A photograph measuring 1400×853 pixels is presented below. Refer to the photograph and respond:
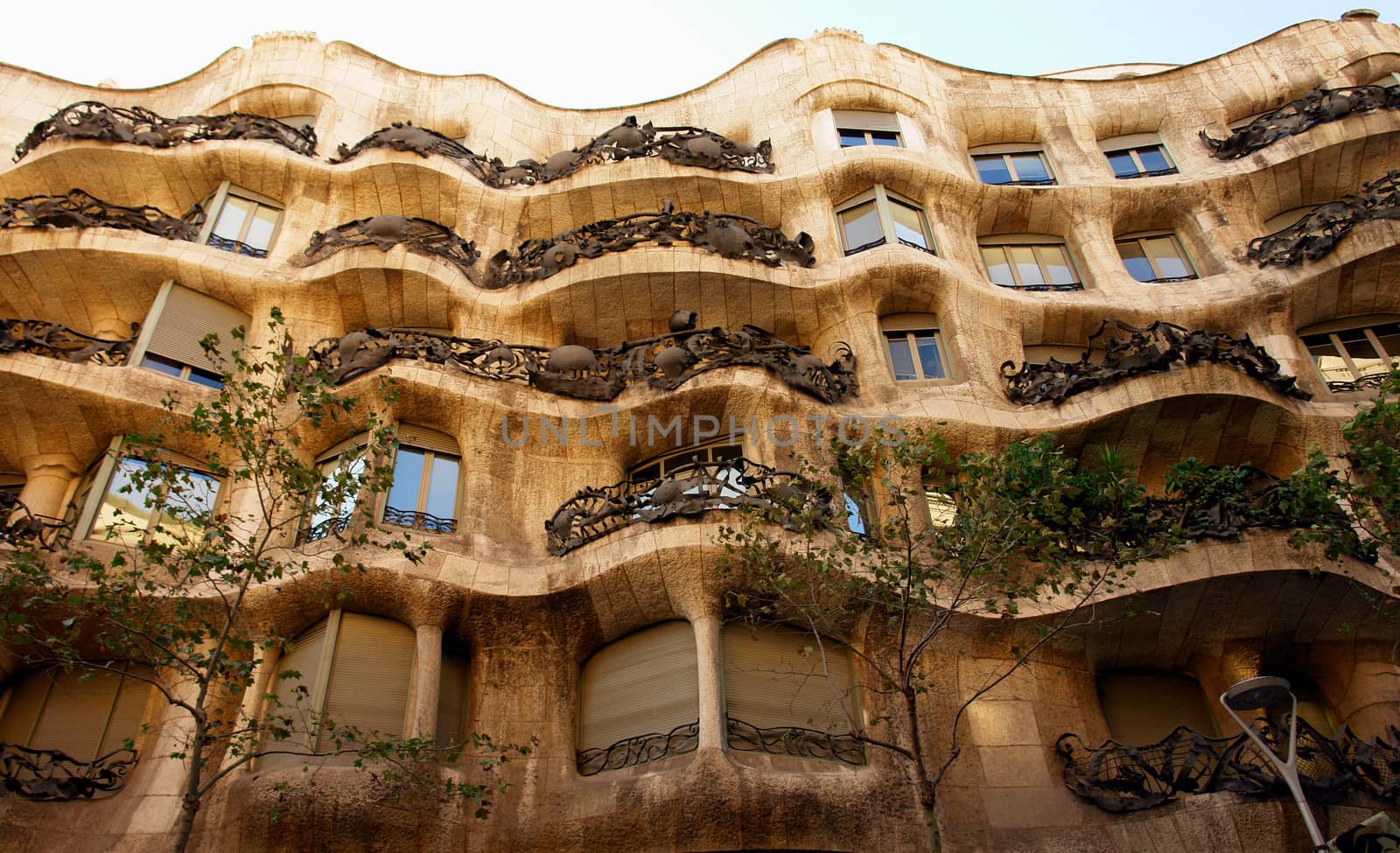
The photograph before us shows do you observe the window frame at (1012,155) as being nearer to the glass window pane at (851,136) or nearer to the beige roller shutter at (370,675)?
the glass window pane at (851,136)

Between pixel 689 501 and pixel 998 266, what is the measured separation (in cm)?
888

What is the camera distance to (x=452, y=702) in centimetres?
1236

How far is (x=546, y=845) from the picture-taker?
11.0m

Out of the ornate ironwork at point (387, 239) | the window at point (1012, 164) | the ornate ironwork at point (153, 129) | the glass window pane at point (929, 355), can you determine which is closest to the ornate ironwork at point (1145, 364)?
the glass window pane at point (929, 355)

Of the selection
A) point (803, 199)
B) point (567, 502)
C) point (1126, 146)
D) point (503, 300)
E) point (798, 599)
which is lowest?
point (798, 599)

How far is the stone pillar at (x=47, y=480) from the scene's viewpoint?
46.2 feet

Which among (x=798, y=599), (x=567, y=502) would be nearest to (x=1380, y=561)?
(x=798, y=599)

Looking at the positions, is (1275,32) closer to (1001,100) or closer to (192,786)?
(1001,100)

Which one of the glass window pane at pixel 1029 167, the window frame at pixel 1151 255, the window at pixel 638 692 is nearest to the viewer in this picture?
the window at pixel 638 692

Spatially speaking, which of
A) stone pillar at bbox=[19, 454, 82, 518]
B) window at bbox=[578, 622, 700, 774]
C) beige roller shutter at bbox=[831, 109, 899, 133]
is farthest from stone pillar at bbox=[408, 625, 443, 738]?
beige roller shutter at bbox=[831, 109, 899, 133]

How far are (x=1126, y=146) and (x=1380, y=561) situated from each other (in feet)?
34.2

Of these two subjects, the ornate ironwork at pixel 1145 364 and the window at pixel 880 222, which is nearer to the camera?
the ornate ironwork at pixel 1145 364

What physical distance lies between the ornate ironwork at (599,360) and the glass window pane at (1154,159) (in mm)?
8929

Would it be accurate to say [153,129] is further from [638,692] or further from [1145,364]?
[1145,364]
